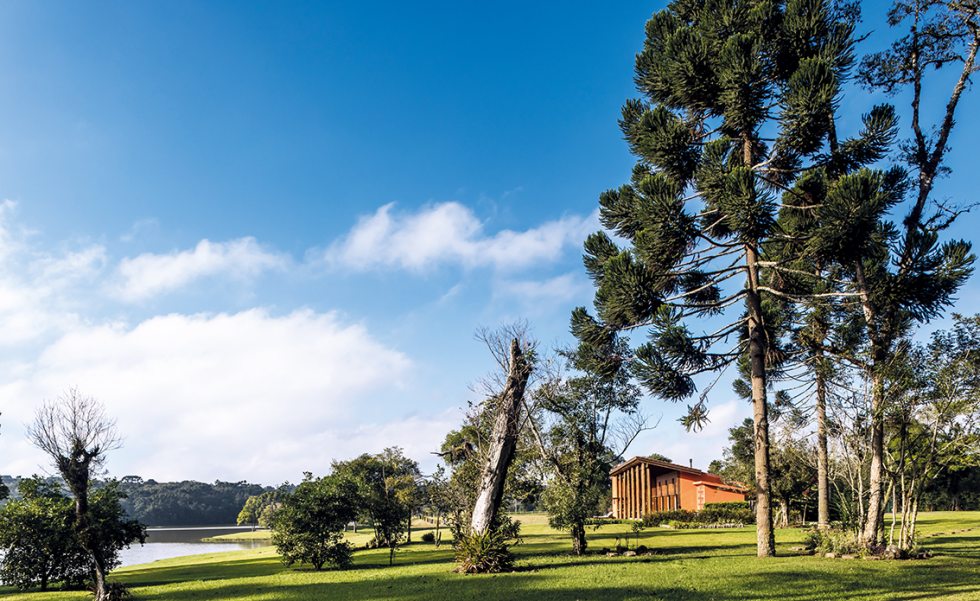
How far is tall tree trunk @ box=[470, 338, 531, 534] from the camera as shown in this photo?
16.8m

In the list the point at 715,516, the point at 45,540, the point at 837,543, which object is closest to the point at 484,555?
the point at 837,543

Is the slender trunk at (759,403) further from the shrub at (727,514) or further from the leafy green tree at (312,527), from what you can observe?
the shrub at (727,514)

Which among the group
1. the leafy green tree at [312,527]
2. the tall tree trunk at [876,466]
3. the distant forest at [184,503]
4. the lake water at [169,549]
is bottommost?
the distant forest at [184,503]

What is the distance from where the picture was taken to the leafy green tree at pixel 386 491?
85.9ft

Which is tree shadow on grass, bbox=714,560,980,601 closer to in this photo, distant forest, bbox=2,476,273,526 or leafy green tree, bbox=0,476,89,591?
leafy green tree, bbox=0,476,89,591

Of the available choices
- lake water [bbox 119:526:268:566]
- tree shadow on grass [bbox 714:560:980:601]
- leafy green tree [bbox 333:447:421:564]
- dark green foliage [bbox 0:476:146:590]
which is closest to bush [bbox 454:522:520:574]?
tree shadow on grass [bbox 714:560:980:601]

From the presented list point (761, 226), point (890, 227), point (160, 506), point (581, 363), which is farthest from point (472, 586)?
point (160, 506)

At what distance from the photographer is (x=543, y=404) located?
1021 inches

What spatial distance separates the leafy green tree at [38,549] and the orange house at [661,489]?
37797 mm

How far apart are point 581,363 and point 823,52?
12611 mm

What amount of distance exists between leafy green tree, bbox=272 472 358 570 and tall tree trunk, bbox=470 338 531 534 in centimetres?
707

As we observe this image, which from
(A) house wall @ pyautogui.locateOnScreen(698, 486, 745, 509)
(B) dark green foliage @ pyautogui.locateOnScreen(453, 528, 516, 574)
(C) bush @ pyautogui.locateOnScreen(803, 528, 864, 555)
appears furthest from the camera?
(A) house wall @ pyautogui.locateOnScreen(698, 486, 745, 509)

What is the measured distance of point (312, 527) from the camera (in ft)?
69.8

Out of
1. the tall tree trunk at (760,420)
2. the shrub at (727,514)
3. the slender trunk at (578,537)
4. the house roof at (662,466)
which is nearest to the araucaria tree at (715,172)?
the tall tree trunk at (760,420)
